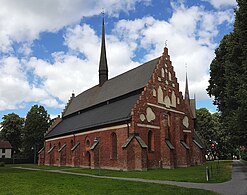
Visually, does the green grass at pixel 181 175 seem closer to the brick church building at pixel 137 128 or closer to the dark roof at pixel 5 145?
the brick church building at pixel 137 128

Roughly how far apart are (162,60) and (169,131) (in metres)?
9.37

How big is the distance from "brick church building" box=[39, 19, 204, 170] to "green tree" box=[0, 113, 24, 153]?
4740 cm

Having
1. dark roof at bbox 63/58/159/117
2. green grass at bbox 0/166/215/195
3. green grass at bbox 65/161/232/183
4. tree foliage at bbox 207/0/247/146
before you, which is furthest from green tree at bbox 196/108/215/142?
green grass at bbox 0/166/215/195

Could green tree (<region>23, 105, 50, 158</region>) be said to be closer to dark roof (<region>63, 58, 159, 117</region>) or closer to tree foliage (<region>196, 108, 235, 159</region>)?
dark roof (<region>63, 58, 159, 117</region>)

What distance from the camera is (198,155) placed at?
4122cm

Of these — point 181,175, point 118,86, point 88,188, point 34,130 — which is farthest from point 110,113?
point 34,130

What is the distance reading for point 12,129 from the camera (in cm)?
8650

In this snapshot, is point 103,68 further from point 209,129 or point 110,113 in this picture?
point 209,129

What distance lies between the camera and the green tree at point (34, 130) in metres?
66.9

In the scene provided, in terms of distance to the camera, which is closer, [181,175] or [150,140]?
[181,175]

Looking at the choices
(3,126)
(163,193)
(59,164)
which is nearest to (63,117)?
(59,164)

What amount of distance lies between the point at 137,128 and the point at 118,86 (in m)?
11.4

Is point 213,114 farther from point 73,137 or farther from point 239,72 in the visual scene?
point 239,72

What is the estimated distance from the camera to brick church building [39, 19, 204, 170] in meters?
31.2
